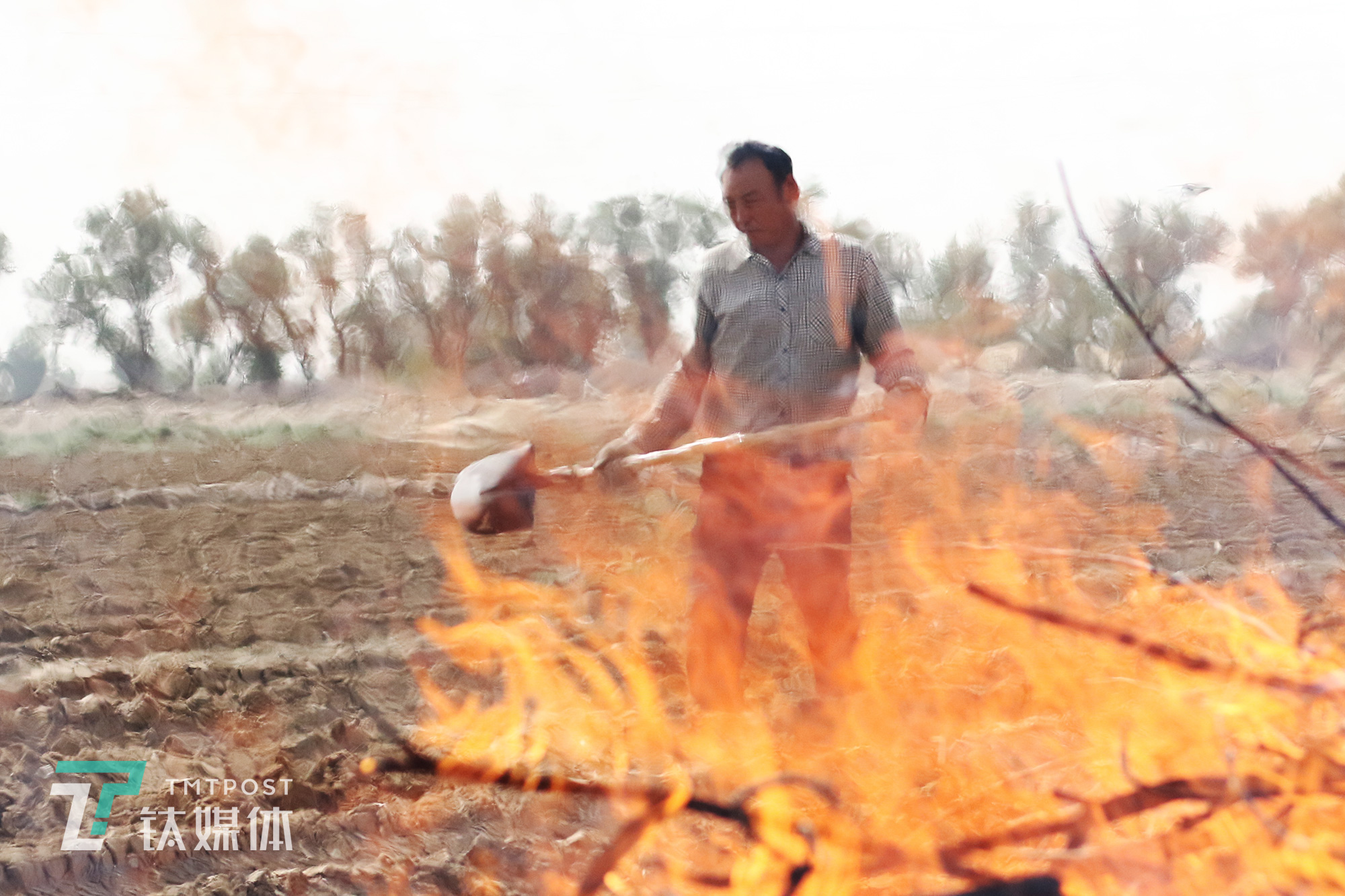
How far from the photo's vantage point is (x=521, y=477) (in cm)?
272

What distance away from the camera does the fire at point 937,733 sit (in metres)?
2.02

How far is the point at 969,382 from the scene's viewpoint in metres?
12.2

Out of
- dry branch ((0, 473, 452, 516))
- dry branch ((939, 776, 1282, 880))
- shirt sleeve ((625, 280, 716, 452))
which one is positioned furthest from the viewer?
dry branch ((0, 473, 452, 516))

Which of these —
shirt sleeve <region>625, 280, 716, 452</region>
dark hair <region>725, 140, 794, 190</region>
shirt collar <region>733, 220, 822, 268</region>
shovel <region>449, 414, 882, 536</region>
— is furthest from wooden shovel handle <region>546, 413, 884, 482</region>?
dark hair <region>725, 140, 794, 190</region>

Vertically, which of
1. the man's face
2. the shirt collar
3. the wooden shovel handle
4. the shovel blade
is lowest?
the shovel blade

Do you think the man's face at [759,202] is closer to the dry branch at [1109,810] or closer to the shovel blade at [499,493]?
the shovel blade at [499,493]

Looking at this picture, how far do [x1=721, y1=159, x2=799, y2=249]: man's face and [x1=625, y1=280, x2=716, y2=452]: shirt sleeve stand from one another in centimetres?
25

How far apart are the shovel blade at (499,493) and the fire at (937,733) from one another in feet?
2.24

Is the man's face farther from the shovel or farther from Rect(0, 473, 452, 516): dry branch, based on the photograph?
Rect(0, 473, 452, 516): dry branch

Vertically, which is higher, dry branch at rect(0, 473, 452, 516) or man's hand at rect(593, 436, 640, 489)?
man's hand at rect(593, 436, 640, 489)

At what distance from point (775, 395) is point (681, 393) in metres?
0.31

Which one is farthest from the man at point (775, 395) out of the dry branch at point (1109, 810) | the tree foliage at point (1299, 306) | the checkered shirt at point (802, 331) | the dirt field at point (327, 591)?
the tree foliage at point (1299, 306)

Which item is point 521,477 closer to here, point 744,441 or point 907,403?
point 744,441

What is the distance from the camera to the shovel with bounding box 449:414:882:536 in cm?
262
